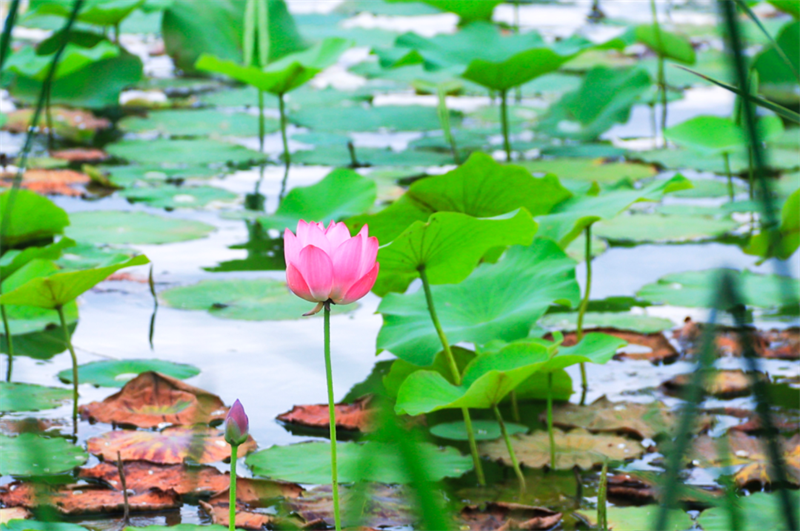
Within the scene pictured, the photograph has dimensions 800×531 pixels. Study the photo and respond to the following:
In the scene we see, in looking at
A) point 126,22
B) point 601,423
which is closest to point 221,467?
point 601,423

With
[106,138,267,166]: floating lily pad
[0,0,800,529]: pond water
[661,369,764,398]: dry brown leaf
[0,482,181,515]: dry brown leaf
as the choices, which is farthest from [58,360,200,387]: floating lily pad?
[106,138,267,166]: floating lily pad

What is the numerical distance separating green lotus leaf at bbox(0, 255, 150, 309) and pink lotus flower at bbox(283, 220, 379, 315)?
444 millimetres

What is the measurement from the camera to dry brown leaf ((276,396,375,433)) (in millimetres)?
1317

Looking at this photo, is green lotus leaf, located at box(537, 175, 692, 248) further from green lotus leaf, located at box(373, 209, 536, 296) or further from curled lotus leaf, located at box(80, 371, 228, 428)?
curled lotus leaf, located at box(80, 371, 228, 428)

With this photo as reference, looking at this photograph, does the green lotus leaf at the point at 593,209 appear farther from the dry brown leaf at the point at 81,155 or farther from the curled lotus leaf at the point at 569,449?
the dry brown leaf at the point at 81,155

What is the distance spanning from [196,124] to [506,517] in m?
2.49

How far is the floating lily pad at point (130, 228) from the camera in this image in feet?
6.86

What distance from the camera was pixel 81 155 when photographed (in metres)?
2.88

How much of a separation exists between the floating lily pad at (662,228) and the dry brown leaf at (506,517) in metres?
1.28

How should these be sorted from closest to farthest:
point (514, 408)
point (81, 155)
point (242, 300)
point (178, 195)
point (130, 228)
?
1. point (514, 408)
2. point (242, 300)
3. point (130, 228)
4. point (178, 195)
5. point (81, 155)

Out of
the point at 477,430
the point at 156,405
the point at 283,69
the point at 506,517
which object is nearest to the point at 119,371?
the point at 156,405

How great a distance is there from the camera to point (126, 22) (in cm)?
480

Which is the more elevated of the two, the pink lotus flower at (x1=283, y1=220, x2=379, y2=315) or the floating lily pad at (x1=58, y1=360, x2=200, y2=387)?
the pink lotus flower at (x1=283, y1=220, x2=379, y2=315)

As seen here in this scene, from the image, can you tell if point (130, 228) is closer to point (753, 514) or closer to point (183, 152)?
point (183, 152)
